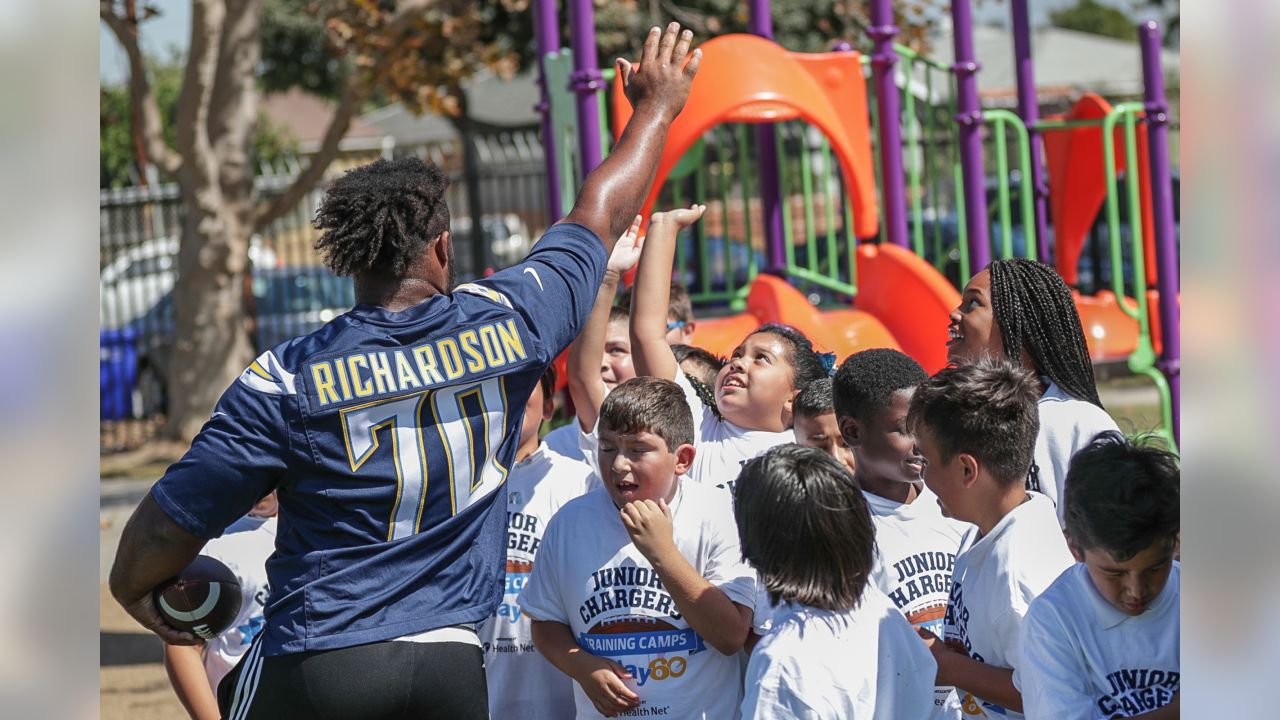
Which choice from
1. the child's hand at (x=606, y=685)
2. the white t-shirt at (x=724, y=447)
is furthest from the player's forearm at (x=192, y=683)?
the white t-shirt at (x=724, y=447)

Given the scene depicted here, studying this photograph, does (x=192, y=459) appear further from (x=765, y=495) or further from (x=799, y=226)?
(x=799, y=226)

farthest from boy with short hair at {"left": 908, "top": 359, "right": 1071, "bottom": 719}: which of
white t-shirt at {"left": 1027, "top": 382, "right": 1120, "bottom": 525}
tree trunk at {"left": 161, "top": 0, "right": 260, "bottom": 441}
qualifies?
tree trunk at {"left": 161, "top": 0, "right": 260, "bottom": 441}

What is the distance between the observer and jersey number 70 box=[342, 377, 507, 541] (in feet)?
8.18

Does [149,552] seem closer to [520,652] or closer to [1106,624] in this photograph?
[520,652]

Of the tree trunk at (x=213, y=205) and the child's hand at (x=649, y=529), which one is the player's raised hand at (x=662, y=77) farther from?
the tree trunk at (x=213, y=205)

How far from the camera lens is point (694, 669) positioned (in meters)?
3.14

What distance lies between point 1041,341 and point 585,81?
351cm

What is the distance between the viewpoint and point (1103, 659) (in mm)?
2492

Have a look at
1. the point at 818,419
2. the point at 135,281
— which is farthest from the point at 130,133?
the point at 818,419

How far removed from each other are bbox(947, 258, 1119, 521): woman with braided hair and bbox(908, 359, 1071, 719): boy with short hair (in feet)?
1.20

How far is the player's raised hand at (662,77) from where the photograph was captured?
9.55ft

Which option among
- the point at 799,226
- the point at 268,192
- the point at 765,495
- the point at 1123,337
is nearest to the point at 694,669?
the point at 765,495

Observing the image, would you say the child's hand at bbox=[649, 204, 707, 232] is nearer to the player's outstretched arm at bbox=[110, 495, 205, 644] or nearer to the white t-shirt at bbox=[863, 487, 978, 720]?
the white t-shirt at bbox=[863, 487, 978, 720]

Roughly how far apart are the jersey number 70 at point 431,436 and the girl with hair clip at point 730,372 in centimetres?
127
